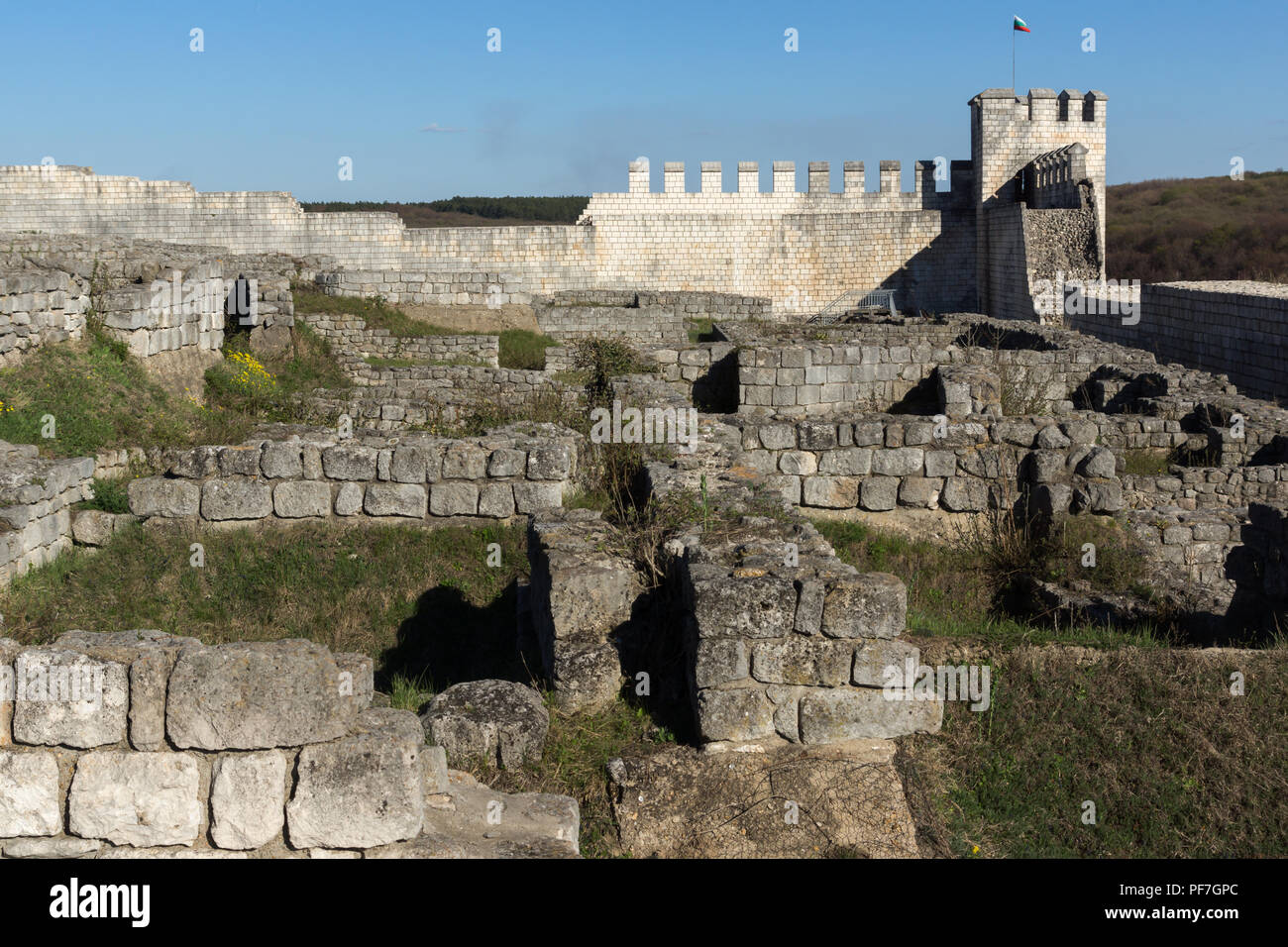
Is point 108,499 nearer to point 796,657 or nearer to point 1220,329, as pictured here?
point 796,657

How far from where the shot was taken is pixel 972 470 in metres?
9.62

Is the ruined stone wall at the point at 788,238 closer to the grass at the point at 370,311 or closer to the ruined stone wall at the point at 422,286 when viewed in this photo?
the ruined stone wall at the point at 422,286

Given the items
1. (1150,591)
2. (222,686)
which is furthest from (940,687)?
(1150,591)

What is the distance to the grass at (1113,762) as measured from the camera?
464 centimetres

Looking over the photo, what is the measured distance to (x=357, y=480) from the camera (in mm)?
8484

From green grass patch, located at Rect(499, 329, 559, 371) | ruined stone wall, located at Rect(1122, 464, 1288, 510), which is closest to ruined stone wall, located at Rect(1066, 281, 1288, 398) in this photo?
ruined stone wall, located at Rect(1122, 464, 1288, 510)

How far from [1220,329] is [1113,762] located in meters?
16.8

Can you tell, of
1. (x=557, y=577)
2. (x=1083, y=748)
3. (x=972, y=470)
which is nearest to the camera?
(x=1083, y=748)

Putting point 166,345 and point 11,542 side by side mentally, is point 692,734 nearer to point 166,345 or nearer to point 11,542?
point 11,542

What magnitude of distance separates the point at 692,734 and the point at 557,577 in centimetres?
105

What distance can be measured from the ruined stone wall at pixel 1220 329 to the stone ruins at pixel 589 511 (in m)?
0.07

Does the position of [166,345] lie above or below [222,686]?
above
